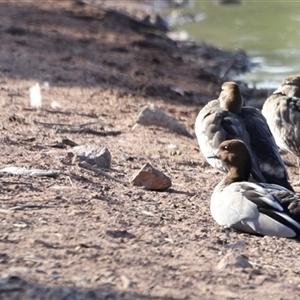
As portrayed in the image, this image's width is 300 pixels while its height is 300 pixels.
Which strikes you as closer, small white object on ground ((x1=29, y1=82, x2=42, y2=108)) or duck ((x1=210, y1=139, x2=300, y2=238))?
duck ((x1=210, y1=139, x2=300, y2=238))

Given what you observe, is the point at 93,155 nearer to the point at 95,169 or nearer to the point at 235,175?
the point at 95,169

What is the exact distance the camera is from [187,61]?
1852 centimetres

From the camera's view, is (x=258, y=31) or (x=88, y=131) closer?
(x=88, y=131)

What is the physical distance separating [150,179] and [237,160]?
29.9 inches

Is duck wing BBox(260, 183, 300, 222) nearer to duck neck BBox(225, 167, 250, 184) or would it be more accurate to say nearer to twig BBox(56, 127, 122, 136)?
duck neck BBox(225, 167, 250, 184)

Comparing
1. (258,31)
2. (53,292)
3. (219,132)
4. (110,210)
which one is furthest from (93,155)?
(258,31)

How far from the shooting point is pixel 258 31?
80.8 feet

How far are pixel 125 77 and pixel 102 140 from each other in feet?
15.3

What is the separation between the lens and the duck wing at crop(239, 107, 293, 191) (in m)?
8.29

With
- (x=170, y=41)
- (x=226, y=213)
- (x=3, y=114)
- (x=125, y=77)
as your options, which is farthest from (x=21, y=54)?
(x=226, y=213)

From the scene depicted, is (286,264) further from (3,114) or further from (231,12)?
(231,12)

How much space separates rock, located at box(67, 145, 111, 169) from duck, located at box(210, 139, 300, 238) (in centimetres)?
126

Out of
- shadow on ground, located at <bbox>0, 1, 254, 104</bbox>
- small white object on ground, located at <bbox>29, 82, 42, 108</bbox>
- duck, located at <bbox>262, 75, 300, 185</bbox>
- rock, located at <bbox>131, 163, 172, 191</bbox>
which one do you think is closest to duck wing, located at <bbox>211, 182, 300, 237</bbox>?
rock, located at <bbox>131, 163, 172, 191</bbox>

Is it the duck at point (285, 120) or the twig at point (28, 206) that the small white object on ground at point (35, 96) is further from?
the twig at point (28, 206)
